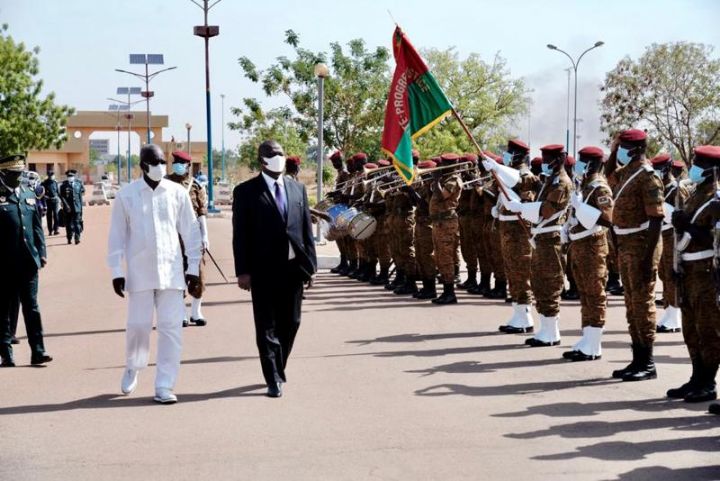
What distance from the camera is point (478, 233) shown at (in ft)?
53.9

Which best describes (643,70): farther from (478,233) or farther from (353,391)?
(353,391)

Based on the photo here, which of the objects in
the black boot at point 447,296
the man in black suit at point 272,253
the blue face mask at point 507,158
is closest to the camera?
the man in black suit at point 272,253

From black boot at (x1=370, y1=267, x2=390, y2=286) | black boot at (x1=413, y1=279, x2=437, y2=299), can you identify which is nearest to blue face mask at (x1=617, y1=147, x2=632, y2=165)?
black boot at (x1=413, y1=279, x2=437, y2=299)

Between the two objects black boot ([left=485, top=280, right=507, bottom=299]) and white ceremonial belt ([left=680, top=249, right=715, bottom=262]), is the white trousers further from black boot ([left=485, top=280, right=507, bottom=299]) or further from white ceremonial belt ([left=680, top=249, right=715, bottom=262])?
black boot ([left=485, top=280, right=507, bottom=299])

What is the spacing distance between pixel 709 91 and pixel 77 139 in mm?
69621

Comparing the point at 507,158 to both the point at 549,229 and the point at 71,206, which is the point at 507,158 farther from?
the point at 71,206

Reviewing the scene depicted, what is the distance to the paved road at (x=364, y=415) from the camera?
6.36 metres

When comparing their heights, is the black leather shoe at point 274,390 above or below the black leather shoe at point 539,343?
below

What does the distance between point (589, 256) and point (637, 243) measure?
96 cm

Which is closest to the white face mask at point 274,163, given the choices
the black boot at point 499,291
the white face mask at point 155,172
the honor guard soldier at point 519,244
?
the white face mask at point 155,172

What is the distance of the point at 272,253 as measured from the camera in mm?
8555

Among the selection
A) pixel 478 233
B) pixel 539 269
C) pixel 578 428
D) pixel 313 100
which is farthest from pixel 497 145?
pixel 578 428

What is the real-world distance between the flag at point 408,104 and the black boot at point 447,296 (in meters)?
2.77

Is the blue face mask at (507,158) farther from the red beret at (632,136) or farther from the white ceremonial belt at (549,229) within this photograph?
the red beret at (632,136)
